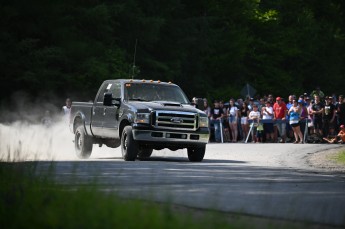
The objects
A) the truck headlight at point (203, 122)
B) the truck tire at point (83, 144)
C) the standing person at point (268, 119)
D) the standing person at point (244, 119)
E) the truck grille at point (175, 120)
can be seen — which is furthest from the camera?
the standing person at point (244, 119)

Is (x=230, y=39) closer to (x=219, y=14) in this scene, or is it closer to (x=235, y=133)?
(x=219, y=14)

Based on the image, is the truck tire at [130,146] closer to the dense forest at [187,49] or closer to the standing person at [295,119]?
the standing person at [295,119]

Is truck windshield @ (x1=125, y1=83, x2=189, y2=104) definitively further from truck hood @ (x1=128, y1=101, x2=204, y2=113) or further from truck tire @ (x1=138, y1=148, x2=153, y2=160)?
truck tire @ (x1=138, y1=148, x2=153, y2=160)

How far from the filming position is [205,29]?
201 ft

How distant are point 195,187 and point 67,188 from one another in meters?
3.25

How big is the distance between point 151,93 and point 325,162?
4440mm

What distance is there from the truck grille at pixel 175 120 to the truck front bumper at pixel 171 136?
5.4 inches

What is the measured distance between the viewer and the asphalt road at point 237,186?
34.6ft

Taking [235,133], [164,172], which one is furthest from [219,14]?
[164,172]

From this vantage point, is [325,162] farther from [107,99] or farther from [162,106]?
[107,99]

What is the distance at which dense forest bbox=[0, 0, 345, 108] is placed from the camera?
1748 inches

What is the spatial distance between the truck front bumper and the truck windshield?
1313 millimetres

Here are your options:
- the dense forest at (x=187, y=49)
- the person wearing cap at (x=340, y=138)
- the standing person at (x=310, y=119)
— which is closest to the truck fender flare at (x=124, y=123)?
the person wearing cap at (x=340, y=138)

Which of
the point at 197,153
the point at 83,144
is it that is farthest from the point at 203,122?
the point at 83,144
